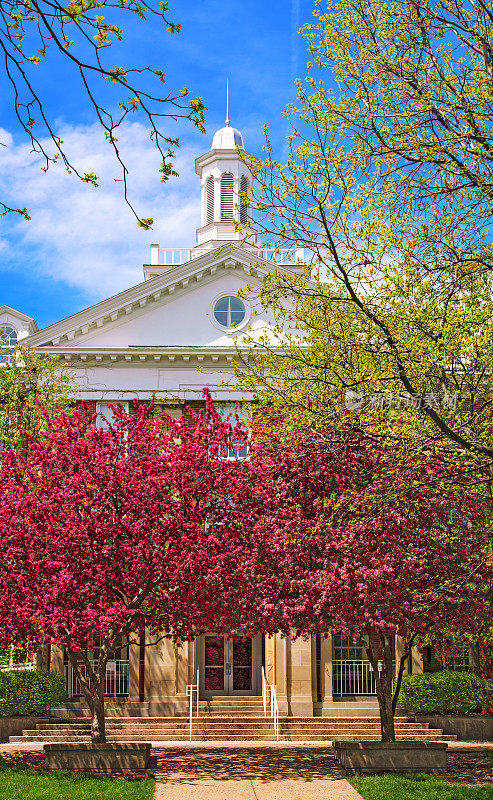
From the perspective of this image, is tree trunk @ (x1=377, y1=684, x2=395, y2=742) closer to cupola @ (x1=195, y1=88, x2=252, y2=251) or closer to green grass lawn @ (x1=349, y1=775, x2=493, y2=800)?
green grass lawn @ (x1=349, y1=775, x2=493, y2=800)

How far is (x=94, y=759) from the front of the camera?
52.2 feet

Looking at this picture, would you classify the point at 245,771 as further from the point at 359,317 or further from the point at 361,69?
the point at 361,69

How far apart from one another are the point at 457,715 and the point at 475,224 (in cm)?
1589

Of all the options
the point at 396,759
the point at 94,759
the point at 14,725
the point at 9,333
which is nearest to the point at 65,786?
the point at 94,759

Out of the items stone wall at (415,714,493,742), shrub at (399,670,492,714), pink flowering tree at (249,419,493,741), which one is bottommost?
stone wall at (415,714,493,742)

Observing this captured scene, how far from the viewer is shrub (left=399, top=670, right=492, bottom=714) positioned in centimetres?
2417

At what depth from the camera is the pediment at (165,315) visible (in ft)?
91.0

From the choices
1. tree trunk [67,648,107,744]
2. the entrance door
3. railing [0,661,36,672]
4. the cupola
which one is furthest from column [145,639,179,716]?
the cupola

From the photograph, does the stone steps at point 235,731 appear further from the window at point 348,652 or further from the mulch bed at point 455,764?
the mulch bed at point 455,764

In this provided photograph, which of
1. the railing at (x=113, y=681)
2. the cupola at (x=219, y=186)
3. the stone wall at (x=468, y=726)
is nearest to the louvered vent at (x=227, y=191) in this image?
the cupola at (x=219, y=186)

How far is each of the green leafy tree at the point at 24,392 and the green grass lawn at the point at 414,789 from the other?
40.5 ft

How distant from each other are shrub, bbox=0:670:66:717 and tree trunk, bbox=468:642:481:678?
1148 centimetres

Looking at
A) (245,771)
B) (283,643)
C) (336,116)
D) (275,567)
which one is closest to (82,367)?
(283,643)

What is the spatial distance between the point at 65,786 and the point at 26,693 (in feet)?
31.5
